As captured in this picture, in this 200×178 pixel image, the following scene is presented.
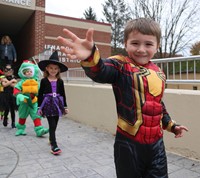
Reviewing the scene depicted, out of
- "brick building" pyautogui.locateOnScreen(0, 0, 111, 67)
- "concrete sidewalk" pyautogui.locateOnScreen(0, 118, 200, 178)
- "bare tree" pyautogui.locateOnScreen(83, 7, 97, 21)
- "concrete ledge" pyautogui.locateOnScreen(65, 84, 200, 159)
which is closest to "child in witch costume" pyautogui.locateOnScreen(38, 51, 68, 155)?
"concrete sidewalk" pyautogui.locateOnScreen(0, 118, 200, 178)

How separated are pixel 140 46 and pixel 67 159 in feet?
9.37

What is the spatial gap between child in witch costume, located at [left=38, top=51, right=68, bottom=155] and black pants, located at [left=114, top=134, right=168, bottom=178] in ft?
9.17

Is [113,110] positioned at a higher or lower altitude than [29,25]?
lower

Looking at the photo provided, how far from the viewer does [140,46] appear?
173 centimetres

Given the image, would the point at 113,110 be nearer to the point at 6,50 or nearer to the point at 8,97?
the point at 8,97

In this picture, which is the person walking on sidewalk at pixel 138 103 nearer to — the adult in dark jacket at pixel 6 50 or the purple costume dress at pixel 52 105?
the purple costume dress at pixel 52 105

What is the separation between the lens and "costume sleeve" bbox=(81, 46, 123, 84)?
1.49m

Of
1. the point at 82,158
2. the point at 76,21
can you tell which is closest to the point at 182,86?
the point at 82,158

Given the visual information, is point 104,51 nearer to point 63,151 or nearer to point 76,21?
point 76,21

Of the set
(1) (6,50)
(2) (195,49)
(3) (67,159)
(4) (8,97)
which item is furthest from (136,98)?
(2) (195,49)

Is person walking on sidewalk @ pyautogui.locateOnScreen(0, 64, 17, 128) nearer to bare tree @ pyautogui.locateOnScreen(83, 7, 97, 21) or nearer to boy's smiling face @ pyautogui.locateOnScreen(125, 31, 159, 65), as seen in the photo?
boy's smiling face @ pyautogui.locateOnScreen(125, 31, 159, 65)

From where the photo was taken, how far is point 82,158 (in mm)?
4141

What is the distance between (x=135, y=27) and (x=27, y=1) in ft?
36.6

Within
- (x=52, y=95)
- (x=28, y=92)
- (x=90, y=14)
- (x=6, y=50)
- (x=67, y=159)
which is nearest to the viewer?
(x=67, y=159)
